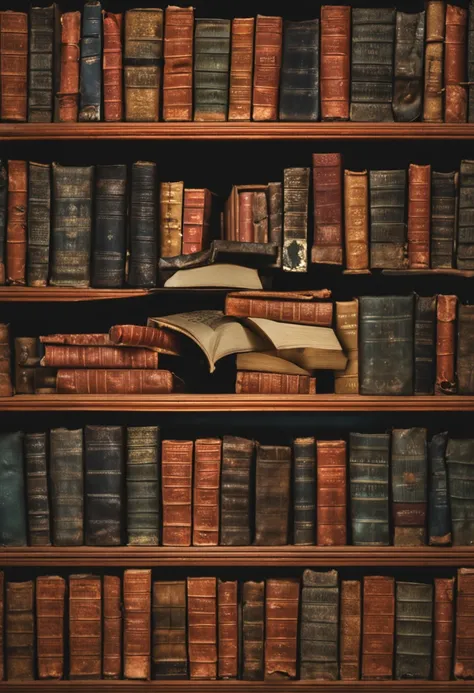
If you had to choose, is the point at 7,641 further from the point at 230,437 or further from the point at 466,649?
the point at 466,649

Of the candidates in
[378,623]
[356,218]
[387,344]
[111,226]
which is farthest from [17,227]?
[378,623]

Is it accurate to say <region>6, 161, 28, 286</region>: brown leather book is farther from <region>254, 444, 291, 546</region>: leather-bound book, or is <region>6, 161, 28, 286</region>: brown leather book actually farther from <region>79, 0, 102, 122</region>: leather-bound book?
<region>254, 444, 291, 546</region>: leather-bound book

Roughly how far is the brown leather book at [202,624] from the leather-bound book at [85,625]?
0.22m

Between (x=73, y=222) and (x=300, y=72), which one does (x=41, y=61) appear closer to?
(x=73, y=222)

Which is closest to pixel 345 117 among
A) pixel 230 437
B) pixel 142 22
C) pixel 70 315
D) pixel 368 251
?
pixel 368 251

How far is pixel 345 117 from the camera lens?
5.09 ft

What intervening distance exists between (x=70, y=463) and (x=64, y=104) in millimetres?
842

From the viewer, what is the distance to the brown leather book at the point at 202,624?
157 cm

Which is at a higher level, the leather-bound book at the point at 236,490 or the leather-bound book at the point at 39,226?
the leather-bound book at the point at 39,226

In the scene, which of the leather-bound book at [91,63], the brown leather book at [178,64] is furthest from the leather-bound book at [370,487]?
the leather-bound book at [91,63]

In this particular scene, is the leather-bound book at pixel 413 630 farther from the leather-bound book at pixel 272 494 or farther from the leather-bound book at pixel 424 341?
the leather-bound book at pixel 424 341

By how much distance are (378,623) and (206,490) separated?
508 mm

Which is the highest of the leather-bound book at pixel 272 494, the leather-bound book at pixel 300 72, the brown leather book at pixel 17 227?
the leather-bound book at pixel 300 72

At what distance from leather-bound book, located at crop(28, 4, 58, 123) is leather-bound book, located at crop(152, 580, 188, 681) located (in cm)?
114
